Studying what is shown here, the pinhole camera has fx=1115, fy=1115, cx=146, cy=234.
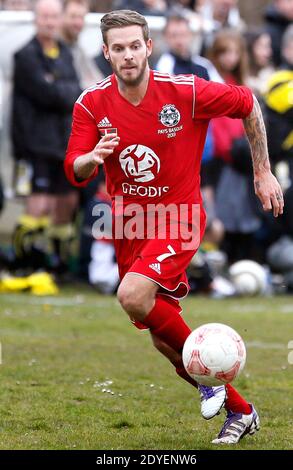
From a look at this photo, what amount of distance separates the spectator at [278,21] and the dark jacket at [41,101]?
347 cm

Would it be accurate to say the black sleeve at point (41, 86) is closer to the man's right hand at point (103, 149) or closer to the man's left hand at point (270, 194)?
the man's left hand at point (270, 194)

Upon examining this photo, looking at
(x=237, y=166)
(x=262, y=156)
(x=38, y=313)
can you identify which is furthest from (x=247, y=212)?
(x=262, y=156)

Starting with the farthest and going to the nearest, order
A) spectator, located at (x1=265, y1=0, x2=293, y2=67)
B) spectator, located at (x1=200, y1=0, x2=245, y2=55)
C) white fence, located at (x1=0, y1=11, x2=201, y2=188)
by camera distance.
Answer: spectator, located at (x1=265, y1=0, x2=293, y2=67), spectator, located at (x1=200, y1=0, x2=245, y2=55), white fence, located at (x1=0, y1=11, x2=201, y2=188)

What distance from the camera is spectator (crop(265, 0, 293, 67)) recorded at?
1473 centimetres

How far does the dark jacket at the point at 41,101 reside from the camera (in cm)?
1251

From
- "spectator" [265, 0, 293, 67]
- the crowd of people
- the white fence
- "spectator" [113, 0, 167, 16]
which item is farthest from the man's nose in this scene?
"spectator" [265, 0, 293, 67]

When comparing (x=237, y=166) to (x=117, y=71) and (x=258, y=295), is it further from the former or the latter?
(x=117, y=71)

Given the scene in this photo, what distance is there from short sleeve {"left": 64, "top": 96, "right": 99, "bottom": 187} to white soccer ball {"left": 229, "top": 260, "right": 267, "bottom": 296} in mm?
6398

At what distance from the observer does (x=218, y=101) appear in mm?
6203

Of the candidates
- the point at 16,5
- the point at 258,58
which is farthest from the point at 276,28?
the point at 16,5

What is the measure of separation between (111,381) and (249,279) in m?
5.19

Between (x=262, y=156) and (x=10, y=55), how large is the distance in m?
7.34

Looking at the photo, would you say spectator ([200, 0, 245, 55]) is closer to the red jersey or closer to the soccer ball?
the red jersey

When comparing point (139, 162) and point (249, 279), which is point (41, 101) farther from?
point (139, 162)
